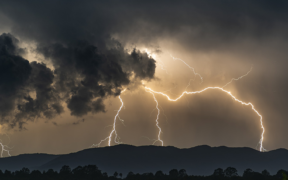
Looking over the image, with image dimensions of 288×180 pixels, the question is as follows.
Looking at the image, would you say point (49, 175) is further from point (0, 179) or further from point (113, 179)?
point (113, 179)

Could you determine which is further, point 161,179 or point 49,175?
point 49,175

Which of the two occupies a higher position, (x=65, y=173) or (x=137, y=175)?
(x=65, y=173)

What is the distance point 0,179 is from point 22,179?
864cm

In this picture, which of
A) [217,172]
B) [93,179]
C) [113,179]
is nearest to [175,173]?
[217,172]

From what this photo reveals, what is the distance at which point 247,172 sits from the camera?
12988 cm

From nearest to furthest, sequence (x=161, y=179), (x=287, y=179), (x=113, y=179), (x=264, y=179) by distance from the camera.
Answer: (x=287, y=179)
(x=264, y=179)
(x=161, y=179)
(x=113, y=179)

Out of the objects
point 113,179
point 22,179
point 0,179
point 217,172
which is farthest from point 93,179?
point 217,172

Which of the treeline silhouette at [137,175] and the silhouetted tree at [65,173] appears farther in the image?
the silhouetted tree at [65,173]

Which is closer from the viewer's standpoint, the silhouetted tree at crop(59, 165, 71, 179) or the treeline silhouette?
the treeline silhouette

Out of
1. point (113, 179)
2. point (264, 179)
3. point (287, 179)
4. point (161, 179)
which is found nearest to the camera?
point (287, 179)

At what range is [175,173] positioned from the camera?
470 ft

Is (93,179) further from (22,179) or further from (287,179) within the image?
(287,179)

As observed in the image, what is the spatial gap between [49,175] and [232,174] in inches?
3153

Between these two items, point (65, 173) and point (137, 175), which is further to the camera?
point (65, 173)
